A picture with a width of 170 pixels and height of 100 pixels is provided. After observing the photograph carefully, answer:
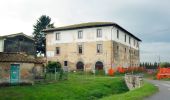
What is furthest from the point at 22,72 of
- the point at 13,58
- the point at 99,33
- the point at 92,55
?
the point at 99,33

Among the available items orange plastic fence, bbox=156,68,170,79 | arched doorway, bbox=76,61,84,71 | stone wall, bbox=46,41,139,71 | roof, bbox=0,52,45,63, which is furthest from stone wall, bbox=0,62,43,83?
arched doorway, bbox=76,61,84,71

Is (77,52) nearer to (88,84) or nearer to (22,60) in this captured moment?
(88,84)

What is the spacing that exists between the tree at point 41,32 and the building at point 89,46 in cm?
2013

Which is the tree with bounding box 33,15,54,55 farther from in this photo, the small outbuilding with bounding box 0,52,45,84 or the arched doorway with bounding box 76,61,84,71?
the small outbuilding with bounding box 0,52,45,84

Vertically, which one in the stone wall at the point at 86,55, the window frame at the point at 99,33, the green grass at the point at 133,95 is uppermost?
the window frame at the point at 99,33

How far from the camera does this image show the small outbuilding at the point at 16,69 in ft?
103

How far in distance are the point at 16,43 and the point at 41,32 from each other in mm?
44405

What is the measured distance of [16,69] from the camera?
107ft

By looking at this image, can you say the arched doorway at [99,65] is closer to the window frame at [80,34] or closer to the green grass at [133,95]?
the window frame at [80,34]

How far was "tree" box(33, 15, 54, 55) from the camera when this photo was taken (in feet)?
293

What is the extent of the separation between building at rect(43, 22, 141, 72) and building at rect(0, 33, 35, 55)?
14619 millimetres

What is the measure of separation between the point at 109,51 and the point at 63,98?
31.6 m

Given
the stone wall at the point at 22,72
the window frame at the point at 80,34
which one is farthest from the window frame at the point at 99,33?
the stone wall at the point at 22,72

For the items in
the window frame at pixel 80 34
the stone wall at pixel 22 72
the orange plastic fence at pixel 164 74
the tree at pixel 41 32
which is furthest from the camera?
the tree at pixel 41 32
